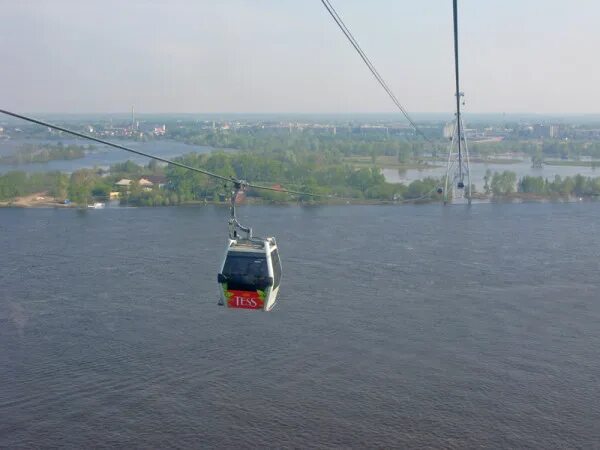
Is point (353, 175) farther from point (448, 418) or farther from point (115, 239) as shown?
point (448, 418)

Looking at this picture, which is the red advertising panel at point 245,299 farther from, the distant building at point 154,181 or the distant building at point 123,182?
the distant building at point 123,182

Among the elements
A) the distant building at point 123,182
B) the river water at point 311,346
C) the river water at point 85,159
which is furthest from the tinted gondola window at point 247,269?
the river water at point 85,159

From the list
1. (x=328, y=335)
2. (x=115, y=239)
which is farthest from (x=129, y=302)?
(x=115, y=239)

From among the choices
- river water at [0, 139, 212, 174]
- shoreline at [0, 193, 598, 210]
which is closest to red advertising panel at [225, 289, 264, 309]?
shoreline at [0, 193, 598, 210]

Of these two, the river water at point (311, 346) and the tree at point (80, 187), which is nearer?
the river water at point (311, 346)

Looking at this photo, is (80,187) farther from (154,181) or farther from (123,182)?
(154,181)

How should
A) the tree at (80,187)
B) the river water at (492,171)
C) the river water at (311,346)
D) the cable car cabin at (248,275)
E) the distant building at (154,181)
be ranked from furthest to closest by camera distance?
the river water at (492,171) → the distant building at (154,181) → the tree at (80,187) → the river water at (311,346) → the cable car cabin at (248,275)
